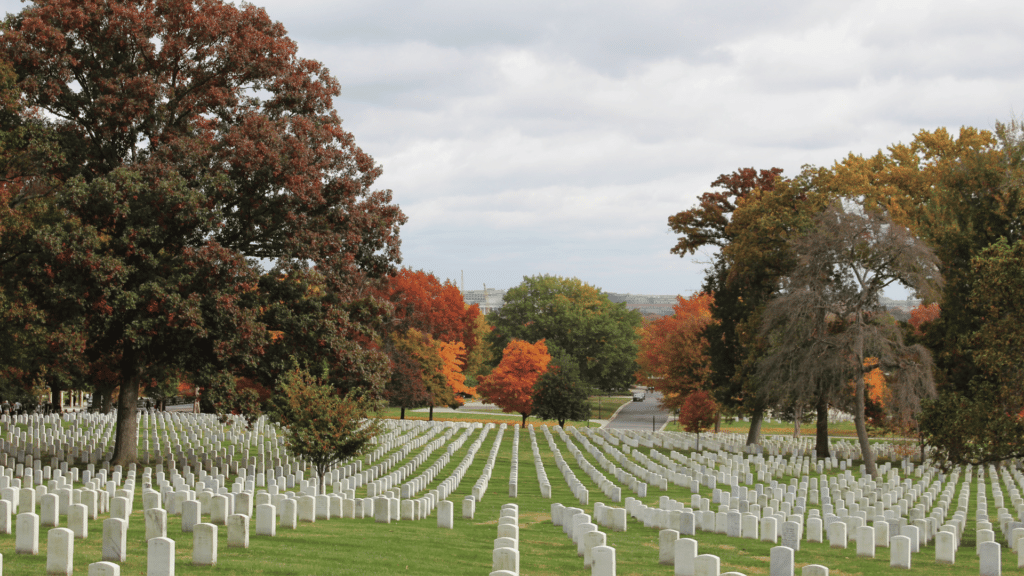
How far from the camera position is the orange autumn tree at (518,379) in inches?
2109

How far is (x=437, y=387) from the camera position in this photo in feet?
182

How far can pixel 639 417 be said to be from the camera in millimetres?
72500

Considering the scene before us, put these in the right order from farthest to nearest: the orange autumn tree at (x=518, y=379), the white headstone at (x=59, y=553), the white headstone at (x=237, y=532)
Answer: the orange autumn tree at (x=518, y=379)
the white headstone at (x=237, y=532)
the white headstone at (x=59, y=553)

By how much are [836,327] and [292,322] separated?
21.8 m

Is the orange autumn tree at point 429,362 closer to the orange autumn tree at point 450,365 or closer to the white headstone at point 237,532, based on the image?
the orange autumn tree at point 450,365

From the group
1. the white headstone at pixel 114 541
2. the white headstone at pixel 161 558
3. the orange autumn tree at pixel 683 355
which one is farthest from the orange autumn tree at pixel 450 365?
the white headstone at pixel 161 558

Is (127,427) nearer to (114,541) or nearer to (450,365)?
(114,541)

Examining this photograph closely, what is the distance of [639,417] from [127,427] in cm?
5434

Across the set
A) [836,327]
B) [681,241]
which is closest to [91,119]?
[836,327]

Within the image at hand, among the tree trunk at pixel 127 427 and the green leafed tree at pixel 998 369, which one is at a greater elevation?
the green leafed tree at pixel 998 369

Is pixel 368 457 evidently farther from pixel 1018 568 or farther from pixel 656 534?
pixel 1018 568

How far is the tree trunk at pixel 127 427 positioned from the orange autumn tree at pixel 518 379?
31.7 meters

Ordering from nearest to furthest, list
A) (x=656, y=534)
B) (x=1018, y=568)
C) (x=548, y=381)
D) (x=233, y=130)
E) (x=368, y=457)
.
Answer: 1. (x=1018, y=568)
2. (x=656, y=534)
3. (x=233, y=130)
4. (x=368, y=457)
5. (x=548, y=381)

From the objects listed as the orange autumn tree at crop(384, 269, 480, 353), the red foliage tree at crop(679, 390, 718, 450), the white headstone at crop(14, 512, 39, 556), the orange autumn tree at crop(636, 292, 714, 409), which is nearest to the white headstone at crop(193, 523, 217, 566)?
the white headstone at crop(14, 512, 39, 556)
